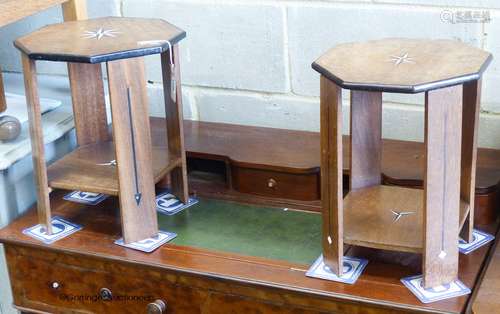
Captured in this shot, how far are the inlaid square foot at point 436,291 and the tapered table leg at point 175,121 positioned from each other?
506mm

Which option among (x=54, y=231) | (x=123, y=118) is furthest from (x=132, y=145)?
(x=54, y=231)

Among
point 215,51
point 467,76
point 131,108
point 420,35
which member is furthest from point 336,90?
point 215,51

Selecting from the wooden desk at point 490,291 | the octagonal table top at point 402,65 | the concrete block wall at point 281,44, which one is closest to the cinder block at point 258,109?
the concrete block wall at point 281,44

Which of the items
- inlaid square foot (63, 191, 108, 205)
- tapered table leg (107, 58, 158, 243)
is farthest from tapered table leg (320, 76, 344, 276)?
inlaid square foot (63, 191, 108, 205)

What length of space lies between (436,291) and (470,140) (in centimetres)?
26

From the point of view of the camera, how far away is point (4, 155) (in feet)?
5.31

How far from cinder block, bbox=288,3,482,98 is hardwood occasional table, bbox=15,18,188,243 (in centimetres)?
34

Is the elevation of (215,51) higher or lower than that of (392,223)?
higher

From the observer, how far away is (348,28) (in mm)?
1729

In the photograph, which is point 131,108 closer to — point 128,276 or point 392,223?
point 128,276

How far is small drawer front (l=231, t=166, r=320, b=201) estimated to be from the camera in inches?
63.9

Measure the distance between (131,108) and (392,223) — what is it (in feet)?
1.58

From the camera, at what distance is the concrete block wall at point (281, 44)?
1666 millimetres

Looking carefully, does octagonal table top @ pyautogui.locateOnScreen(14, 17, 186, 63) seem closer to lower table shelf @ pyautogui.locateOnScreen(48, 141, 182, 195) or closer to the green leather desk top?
lower table shelf @ pyautogui.locateOnScreen(48, 141, 182, 195)
